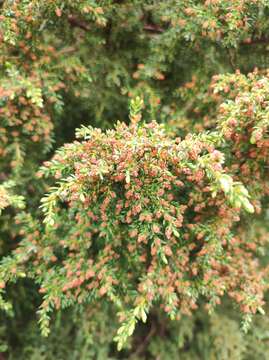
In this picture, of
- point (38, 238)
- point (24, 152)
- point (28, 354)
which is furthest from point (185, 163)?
point (28, 354)

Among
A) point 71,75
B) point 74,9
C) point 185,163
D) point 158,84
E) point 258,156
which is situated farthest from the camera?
point 158,84

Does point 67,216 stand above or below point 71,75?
below

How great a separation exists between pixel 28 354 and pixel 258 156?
1.45 metres

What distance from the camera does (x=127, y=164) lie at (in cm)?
119

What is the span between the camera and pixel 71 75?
1797 mm

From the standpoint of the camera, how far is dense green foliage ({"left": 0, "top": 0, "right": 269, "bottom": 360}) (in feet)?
4.21

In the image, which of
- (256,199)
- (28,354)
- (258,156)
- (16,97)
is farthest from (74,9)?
(28,354)

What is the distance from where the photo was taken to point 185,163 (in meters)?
1.22

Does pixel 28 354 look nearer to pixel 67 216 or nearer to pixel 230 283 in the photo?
pixel 67 216

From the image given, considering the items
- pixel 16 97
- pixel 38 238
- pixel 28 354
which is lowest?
pixel 28 354

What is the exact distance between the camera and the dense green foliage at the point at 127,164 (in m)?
1.28

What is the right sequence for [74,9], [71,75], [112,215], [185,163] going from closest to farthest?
[185,163]
[112,215]
[74,9]
[71,75]

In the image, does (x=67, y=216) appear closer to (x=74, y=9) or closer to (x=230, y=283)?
(x=230, y=283)

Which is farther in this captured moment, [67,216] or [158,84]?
[158,84]
